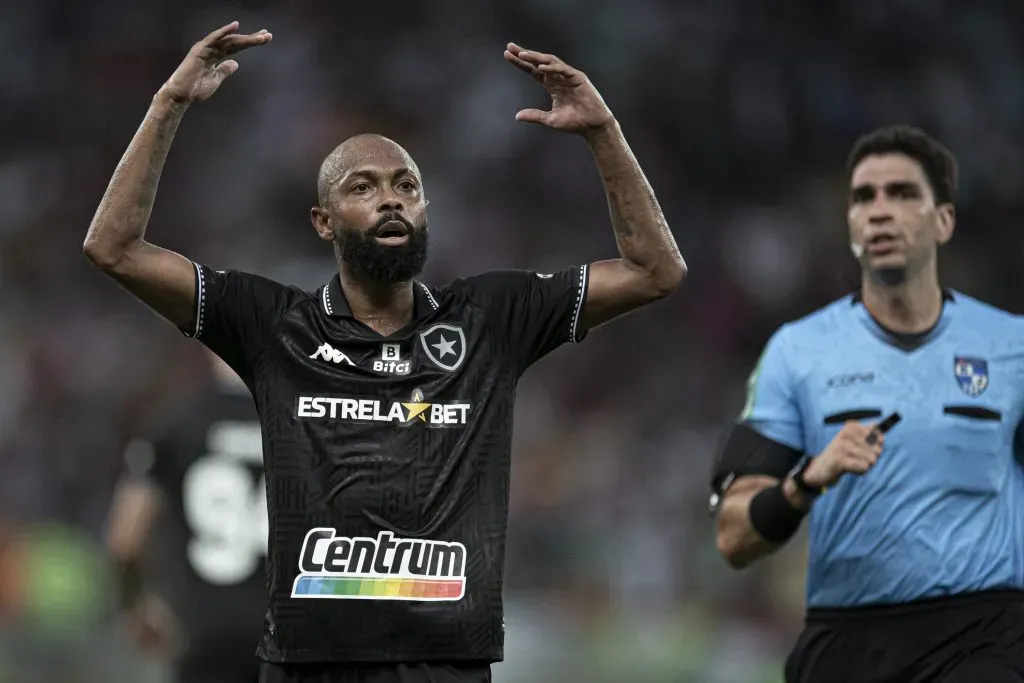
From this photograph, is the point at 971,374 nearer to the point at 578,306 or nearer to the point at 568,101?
the point at 578,306

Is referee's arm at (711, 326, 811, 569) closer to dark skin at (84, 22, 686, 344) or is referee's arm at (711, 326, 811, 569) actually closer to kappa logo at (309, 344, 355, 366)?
dark skin at (84, 22, 686, 344)

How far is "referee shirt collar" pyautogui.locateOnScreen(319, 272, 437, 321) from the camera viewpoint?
14.0ft

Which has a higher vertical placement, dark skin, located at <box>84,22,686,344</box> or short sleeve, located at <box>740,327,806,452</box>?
dark skin, located at <box>84,22,686,344</box>

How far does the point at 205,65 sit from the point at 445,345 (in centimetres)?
99

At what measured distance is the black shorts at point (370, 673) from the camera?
392 cm

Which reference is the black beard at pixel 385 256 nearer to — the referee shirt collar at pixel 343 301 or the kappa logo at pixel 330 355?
the referee shirt collar at pixel 343 301

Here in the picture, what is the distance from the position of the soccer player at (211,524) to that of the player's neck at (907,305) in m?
2.57

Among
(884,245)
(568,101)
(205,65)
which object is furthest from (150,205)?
(884,245)

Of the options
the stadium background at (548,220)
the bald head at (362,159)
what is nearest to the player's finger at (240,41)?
the bald head at (362,159)

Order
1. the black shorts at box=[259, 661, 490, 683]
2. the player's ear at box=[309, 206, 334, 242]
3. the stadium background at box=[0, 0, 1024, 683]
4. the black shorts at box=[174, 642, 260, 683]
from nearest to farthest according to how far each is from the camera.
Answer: the black shorts at box=[259, 661, 490, 683] < the player's ear at box=[309, 206, 334, 242] < the black shorts at box=[174, 642, 260, 683] < the stadium background at box=[0, 0, 1024, 683]

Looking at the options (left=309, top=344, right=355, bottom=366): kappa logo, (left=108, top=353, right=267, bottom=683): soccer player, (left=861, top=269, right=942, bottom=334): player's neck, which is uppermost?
(left=861, top=269, right=942, bottom=334): player's neck

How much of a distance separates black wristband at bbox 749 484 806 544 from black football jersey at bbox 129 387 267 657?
2076 mm

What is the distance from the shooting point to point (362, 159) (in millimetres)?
4332

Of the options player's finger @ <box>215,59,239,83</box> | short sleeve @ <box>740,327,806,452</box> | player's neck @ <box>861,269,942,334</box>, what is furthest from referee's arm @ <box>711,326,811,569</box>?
player's finger @ <box>215,59,239,83</box>
